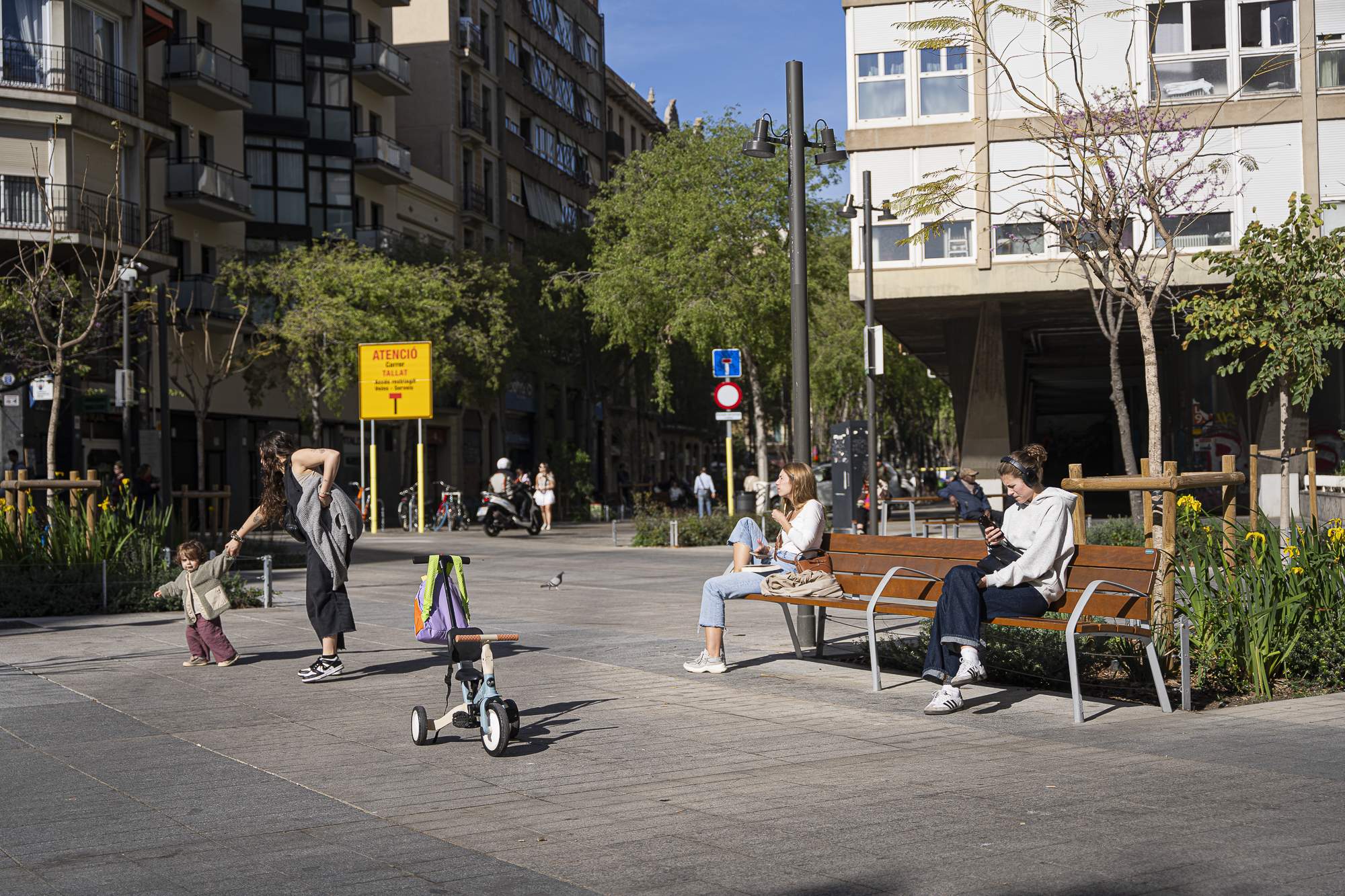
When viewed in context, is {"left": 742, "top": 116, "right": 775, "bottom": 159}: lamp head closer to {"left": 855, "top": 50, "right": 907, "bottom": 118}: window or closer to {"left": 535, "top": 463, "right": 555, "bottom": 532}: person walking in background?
{"left": 855, "top": 50, "right": 907, "bottom": 118}: window

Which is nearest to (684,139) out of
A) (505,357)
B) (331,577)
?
(505,357)

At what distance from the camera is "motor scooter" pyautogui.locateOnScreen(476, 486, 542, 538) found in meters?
35.5

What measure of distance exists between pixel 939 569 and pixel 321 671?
4.18 metres

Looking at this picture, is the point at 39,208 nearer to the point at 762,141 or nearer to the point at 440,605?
the point at 762,141

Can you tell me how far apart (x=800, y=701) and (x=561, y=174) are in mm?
62457

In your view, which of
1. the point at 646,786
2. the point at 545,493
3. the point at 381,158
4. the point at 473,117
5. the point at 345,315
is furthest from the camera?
the point at 473,117

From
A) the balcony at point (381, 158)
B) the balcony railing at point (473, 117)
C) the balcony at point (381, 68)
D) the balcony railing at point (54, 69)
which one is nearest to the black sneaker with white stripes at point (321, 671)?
the balcony railing at point (54, 69)

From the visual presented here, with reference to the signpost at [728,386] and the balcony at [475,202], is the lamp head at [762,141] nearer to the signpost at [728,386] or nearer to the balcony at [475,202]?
the signpost at [728,386]

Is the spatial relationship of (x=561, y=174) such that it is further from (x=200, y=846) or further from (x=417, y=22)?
(x=200, y=846)

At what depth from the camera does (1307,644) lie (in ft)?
29.7

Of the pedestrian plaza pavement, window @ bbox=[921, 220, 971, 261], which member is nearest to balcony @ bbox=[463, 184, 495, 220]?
window @ bbox=[921, 220, 971, 261]

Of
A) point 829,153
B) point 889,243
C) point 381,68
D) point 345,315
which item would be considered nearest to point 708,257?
point 889,243

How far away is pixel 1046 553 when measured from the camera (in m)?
8.70

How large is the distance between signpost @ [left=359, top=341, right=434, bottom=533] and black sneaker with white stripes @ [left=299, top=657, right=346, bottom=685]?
27512 mm
